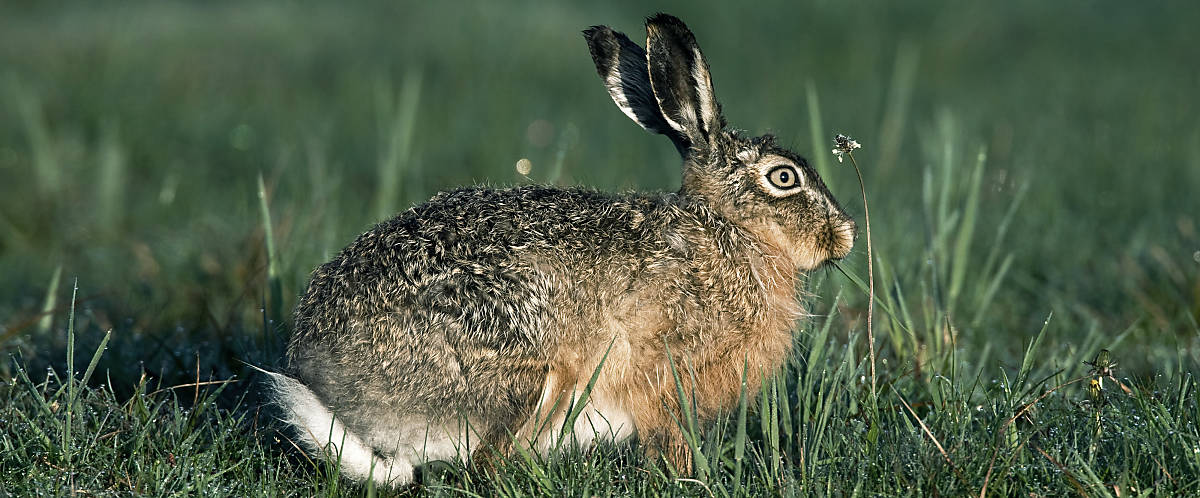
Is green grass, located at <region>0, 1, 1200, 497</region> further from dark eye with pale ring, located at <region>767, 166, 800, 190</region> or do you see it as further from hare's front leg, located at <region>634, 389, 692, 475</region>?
dark eye with pale ring, located at <region>767, 166, 800, 190</region>

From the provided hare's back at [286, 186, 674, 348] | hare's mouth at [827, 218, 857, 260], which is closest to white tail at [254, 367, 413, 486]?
hare's back at [286, 186, 674, 348]

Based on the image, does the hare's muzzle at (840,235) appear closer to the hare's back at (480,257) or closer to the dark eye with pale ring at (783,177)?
the dark eye with pale ring at (783,177)

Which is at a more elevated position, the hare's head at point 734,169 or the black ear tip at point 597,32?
the black ear tip at point 597,32

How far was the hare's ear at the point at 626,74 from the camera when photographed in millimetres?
3967

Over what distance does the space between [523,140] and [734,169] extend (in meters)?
4.35

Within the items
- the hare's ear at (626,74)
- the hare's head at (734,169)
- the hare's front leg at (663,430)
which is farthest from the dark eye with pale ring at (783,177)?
the hare's front leg at (663,430)

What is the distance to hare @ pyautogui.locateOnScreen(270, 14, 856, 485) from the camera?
3.23 m

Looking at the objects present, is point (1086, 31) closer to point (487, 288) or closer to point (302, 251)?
point (302, 251)

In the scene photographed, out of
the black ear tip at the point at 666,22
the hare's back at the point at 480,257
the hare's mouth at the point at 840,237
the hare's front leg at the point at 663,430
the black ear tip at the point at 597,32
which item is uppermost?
the black ear tip at the point at 666,22

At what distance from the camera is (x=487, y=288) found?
322cm

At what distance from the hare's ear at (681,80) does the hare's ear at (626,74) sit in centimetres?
8

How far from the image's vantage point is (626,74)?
13.2ft

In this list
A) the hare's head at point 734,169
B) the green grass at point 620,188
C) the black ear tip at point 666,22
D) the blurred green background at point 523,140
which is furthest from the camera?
the blurred green background at point 523,140

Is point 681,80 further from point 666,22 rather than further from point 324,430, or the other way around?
point 324,430
